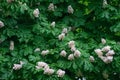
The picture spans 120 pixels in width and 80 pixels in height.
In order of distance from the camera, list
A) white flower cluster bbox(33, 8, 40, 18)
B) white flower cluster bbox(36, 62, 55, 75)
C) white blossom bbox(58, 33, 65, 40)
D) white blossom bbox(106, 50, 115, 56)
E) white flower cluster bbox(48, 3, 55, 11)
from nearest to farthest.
Answer: 1. white flower cluster bbox(36, 62, 55, 75)
2. white blossom bbox(106, 50, 115, 56)
3. white blossom bbox(58, 33, 65, 40)
4. white flower cluster bbox(33, 8, 40, 18)
5. white flower cluster bbox(48, 3, 55, 11)

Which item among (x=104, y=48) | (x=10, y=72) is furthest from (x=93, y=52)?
(x=10, y=72)

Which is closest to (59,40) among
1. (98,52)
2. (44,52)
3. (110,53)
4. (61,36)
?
(61,36)

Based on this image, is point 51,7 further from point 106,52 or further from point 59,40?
point 106,52

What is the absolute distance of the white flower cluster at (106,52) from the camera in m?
4.38

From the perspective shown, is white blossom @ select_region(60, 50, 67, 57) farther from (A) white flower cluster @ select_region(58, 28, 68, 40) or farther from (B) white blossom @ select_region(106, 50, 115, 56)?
(B) white blossom @ select_region(106, 50, 115, 56)

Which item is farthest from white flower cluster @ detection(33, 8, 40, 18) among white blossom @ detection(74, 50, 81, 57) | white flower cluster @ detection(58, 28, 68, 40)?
white blossom @ detection(74, 50, 81, 57)

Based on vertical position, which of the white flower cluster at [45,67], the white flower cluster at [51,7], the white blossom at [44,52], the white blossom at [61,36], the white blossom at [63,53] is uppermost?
the white flower cluster at [51,7]

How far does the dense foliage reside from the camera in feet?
14.5

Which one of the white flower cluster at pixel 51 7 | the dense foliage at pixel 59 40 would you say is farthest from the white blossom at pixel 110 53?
the white flower cluster at pixel 51 7

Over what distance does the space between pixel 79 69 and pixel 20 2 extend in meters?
0.97

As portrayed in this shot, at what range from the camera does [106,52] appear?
443 cm

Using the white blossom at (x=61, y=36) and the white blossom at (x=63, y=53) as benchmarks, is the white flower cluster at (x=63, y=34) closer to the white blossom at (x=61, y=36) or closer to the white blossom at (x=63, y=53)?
the white blossom at (x=61, y=36)

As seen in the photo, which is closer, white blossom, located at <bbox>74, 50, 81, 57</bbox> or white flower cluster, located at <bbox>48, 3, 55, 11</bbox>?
white blossom, located at <bbox>74, 50, 81, 57</bbox>

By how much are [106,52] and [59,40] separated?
53 centimetres
